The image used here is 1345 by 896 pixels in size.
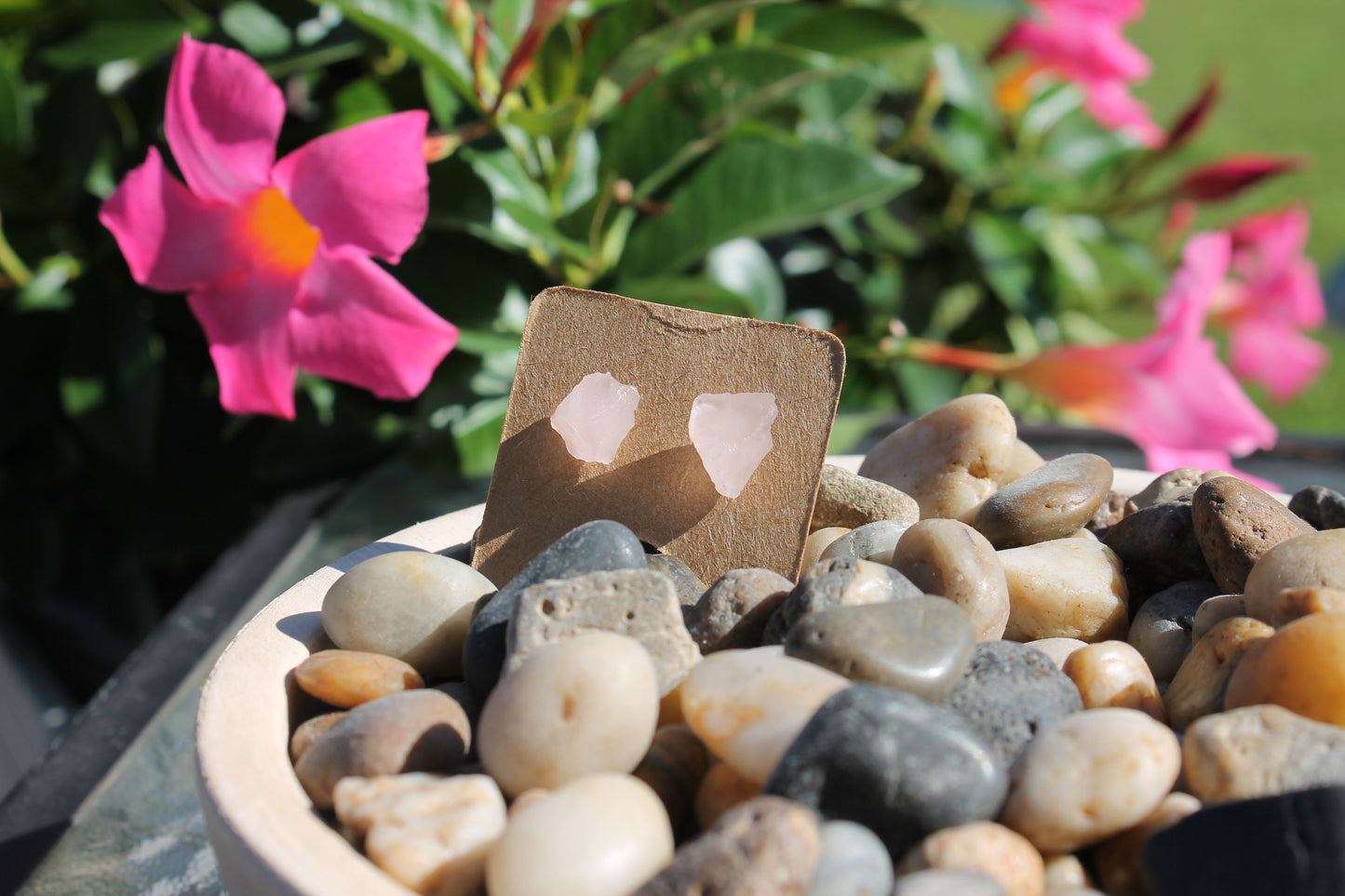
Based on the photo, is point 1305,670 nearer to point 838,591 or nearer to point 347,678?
point 838,591

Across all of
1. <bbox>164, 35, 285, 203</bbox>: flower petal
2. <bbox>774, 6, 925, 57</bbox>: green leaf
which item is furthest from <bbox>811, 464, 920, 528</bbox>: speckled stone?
<bbox>774, 6, 925, 57</bbox>: green leaf

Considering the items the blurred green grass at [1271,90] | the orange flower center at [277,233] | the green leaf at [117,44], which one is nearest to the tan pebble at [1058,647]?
the orange flower center at [277,233]

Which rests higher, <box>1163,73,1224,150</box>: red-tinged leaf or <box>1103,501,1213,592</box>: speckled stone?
<box>1163,73,1224,150</box>: red-tinged leaf

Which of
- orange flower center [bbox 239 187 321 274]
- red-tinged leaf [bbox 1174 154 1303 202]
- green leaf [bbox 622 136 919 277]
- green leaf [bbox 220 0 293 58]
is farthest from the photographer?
red-tinged leaf [bbox 1174 154 1303 202]

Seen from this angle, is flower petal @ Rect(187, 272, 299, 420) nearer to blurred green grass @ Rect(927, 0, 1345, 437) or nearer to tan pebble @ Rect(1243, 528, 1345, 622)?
tan pebble @ Rect(1243, 528, 1345, 622)

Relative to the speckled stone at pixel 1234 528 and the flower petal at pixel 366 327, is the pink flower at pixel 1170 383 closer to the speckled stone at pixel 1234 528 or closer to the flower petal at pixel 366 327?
the speckled stone at pixel 1234 528

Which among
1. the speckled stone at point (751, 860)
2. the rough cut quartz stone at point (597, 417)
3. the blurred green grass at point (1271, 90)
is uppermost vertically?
the speckled stone at point (751, 860)

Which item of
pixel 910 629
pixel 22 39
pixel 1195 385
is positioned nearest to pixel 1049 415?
pixel 1195 385
